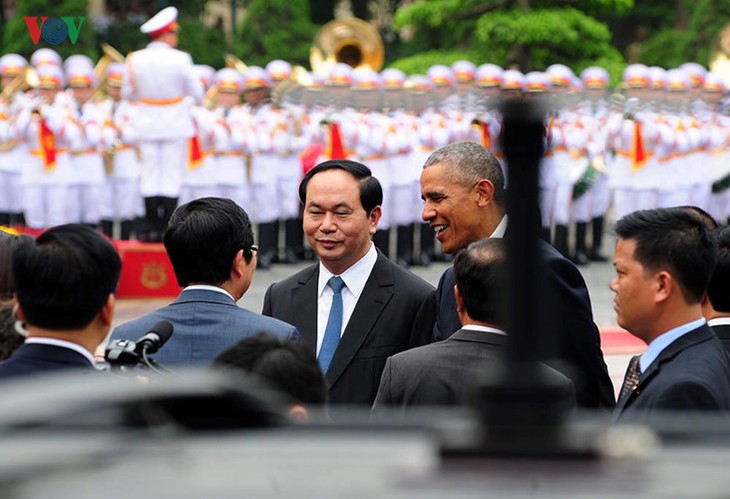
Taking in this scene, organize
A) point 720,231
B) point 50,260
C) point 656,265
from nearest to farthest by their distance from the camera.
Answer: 1. point 50,260
2. point 656,265
3. point 720,231

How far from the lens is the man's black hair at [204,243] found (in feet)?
12.6

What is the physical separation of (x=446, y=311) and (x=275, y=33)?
26.7m

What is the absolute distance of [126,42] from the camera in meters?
31.4

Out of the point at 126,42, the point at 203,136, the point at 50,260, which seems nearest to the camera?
the point at 50,260

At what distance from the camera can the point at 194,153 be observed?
14.8 metres

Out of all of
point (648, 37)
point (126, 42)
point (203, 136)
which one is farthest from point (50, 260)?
point (648, 37)

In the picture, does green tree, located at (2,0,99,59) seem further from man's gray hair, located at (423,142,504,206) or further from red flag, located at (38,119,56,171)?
man's gray hair, located at (423,142,504,206)

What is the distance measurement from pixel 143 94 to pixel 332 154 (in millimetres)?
2817

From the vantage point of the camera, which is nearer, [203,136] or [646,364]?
[646,364]

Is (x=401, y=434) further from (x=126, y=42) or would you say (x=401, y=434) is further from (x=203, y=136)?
(x=126, y=42)

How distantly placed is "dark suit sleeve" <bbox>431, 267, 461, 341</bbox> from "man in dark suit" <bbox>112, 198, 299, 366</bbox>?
2.30 ft

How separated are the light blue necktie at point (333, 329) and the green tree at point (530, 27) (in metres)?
20.6

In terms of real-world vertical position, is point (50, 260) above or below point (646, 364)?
above

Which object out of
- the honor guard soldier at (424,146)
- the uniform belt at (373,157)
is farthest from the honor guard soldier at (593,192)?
the uniform belt at (373,157)
